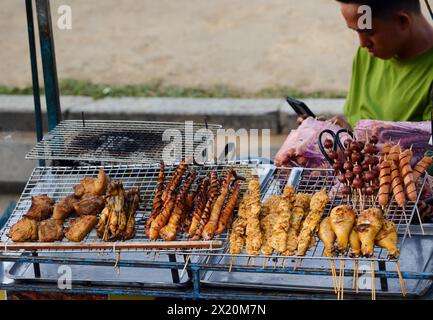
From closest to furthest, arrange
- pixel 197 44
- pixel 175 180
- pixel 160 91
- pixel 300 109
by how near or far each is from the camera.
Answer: pixel 175 180 < pixel 300 109 < pixel 160 91 < pixel 197 44

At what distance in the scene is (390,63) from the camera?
480cm

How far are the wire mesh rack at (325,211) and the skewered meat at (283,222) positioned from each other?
1.9 inches

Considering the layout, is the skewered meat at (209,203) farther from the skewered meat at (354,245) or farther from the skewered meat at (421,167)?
the skewered meat at (421,167)

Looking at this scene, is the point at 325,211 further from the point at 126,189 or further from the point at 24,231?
the point at 24,231

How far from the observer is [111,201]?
3.76m

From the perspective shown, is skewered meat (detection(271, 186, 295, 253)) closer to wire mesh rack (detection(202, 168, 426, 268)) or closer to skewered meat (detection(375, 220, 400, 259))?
wire mesh rack (detection(202, 168, 426, 268))

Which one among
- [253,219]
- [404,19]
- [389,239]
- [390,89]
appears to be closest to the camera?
[389,239]

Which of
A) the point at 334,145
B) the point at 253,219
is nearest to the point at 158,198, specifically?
the point at 253,219

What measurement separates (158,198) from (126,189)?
317 mm

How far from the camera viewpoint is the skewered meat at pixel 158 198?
3.66 meters

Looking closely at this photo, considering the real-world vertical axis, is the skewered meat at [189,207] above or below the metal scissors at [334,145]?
below

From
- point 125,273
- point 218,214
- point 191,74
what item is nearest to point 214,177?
point 218,214

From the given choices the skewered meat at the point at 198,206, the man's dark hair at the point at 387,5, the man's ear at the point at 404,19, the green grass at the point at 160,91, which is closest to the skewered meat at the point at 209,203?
the skewered meat at the point at 198,206

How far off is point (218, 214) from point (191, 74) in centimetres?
665
